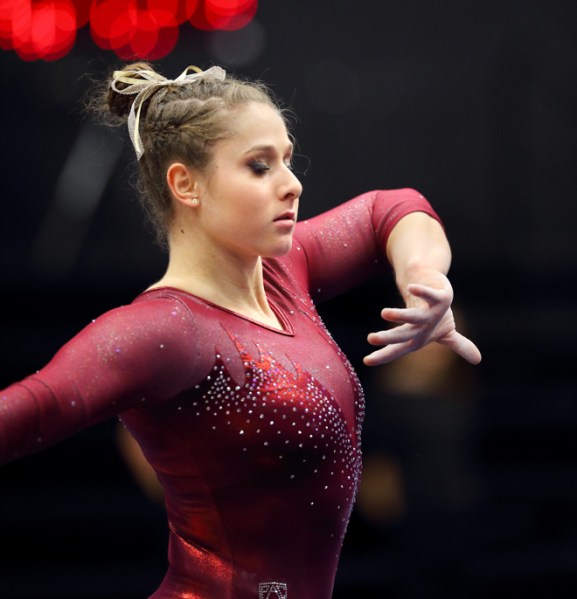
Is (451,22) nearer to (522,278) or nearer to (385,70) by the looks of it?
(385,70)

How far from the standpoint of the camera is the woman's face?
6.09 feet

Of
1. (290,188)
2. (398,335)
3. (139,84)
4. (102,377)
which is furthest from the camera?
(139,84)

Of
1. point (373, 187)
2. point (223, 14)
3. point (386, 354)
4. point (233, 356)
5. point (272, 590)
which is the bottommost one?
point (272, 590)

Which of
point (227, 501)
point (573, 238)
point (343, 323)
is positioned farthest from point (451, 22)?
point (227, 501)

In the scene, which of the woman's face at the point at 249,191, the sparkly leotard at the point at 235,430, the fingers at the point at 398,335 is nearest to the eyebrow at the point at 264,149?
the woman's face at the point at 249,191

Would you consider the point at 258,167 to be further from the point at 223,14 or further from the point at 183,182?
the point at 223,14

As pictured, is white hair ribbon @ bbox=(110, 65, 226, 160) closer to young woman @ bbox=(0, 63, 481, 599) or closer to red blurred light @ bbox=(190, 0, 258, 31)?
young woman @ bbox=(0, 63, 481, 599)

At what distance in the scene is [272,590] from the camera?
186cm

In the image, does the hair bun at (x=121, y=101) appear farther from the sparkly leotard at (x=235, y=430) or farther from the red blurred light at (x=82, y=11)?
the red blurred light at (x=82, y=11)

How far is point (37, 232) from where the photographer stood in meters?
3.76

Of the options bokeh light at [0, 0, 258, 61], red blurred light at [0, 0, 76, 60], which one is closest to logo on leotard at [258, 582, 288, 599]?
bokeh light at [0, 0, 258, 61]

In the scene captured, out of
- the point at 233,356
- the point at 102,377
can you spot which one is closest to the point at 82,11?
the point at 233,356

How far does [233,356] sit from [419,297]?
0.31 metres

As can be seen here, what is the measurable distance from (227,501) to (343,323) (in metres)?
2.32
